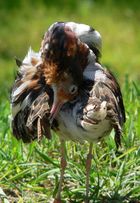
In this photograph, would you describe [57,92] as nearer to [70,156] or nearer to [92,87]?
[92,87]

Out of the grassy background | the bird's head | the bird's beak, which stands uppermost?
the bird's head

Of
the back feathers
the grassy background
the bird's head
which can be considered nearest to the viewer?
the bird's head

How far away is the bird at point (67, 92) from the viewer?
11.6ft

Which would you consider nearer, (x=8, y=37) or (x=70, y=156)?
(x=70, y=156)

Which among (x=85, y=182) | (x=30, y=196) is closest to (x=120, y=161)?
(x=85, y=182)

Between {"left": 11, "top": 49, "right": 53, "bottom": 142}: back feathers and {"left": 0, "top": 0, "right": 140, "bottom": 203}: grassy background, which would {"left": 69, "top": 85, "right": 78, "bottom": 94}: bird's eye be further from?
{"left": 0, "top": 0, "right": 140, "bottom": 203}: grassy background

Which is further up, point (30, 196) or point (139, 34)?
point (139, 34)

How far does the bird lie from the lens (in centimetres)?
354

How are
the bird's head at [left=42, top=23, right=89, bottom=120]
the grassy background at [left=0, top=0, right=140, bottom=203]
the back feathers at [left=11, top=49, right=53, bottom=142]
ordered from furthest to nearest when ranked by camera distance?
the grassy background at [left=0, top=0, right=140, bottom=203] < the back feathers at [left=11, top=49, right=53, bottom=142] < the bird's head at [left=42, top=23, right=89, bottom=120]

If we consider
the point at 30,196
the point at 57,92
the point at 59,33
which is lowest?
the point at 30,196

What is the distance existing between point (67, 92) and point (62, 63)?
15cm

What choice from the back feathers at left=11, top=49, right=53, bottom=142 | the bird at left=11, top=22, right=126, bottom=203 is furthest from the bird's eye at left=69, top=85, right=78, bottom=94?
the back feathers at left=11, top=49, right=53, bottom=142

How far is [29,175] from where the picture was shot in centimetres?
439

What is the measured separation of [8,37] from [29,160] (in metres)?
5.16
